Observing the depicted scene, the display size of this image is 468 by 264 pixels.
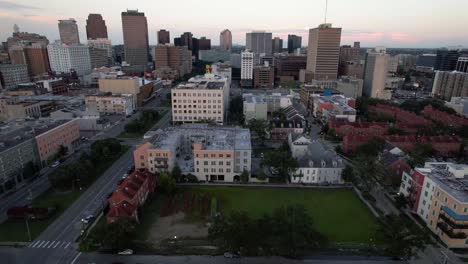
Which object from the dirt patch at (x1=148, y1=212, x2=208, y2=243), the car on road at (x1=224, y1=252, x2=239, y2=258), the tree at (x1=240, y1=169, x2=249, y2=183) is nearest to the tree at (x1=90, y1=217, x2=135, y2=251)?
the dirt patch at (x1=148, y1=212, x2=208, y2=243)

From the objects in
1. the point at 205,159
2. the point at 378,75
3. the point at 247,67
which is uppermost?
the point at 247,67

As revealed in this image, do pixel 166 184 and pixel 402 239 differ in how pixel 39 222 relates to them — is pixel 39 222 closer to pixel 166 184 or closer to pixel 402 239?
pixel 166 184

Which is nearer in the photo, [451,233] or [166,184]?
[451,233]

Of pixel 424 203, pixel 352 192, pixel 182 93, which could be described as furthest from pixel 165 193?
pixel 182 93

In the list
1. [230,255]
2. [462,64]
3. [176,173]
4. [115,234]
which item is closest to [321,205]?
[230,255]

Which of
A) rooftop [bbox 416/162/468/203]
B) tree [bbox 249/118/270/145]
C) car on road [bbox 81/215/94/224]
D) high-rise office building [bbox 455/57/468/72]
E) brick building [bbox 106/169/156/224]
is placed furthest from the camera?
high-rise office building [bbox 455/57/468/72]

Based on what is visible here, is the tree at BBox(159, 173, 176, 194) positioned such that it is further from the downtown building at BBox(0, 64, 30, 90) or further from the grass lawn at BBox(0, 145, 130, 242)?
the downtown building at BBox(0, 64, 30, 90)
